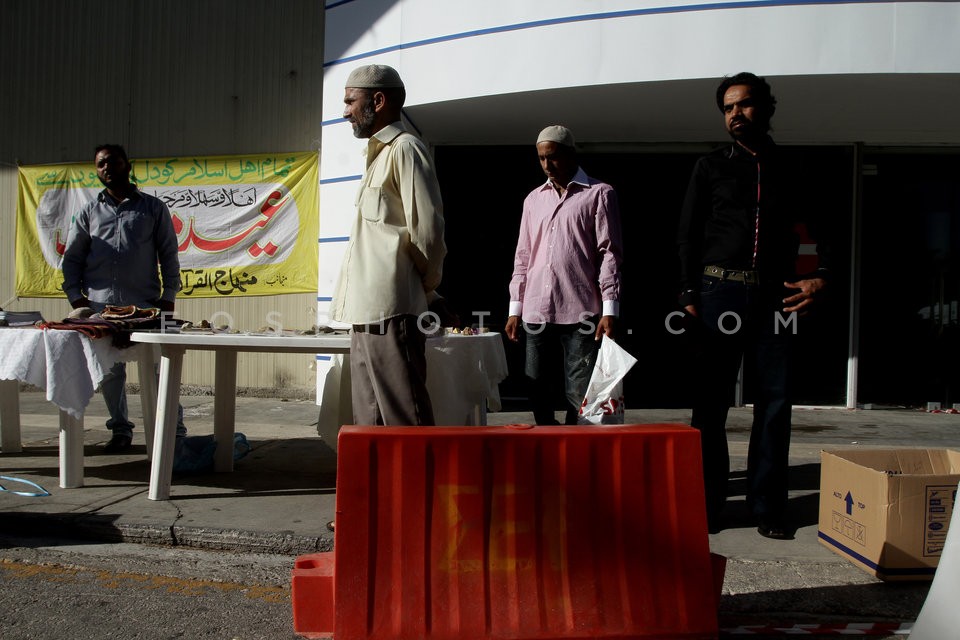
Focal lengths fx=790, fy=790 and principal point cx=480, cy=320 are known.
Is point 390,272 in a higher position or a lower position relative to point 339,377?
higher

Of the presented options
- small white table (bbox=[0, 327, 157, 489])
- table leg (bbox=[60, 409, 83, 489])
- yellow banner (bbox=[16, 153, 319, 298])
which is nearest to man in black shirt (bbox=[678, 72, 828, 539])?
small white table (bbox=[0, 327, 157, 489])

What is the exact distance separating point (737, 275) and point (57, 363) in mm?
3268

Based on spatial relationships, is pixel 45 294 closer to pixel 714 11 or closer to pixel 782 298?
pixel 714 11

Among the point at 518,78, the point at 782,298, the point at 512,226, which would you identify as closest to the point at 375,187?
the point at 782,298

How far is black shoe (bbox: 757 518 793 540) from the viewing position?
3461 mm

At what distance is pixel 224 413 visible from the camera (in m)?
4.63

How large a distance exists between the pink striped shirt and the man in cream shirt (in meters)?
1.01

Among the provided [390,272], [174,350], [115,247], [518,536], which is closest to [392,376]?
[390,272]

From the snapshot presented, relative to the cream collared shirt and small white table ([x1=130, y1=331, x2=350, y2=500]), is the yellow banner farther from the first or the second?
the cream collared shirt

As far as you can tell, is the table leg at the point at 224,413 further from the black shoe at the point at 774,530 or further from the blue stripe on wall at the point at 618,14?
the blue stripe on wall at the point at 618,14

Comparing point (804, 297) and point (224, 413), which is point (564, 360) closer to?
point (804, 297)

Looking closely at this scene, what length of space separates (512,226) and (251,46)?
318cm

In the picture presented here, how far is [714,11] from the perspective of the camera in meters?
5.86

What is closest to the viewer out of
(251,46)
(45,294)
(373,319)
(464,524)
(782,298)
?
(464,524)
